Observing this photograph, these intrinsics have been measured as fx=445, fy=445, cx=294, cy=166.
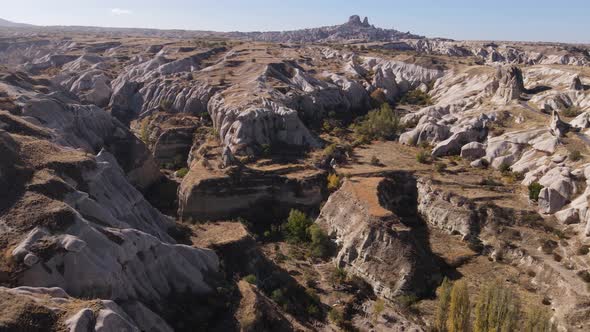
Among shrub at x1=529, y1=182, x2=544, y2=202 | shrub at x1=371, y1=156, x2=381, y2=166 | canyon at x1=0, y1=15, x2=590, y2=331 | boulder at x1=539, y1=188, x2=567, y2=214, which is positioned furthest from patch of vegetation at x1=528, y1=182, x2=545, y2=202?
shrub at x1=371, y1=156, x2=381, y2=166

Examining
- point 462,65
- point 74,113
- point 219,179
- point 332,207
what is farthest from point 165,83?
point 462,65

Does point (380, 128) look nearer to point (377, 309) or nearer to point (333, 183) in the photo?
point (333, 183)

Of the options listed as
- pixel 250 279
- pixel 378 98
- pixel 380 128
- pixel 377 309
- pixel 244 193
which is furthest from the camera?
pixel 378 98

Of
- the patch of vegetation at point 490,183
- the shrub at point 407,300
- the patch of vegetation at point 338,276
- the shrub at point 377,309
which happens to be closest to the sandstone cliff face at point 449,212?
the patch of vegetation at point 490,183

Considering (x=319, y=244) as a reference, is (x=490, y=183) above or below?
above

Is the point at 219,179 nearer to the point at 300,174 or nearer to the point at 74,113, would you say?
the point at 300,174

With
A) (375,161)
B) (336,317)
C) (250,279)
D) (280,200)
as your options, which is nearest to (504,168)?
(375,161)

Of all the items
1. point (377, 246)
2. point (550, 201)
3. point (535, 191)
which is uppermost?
point (535, 191)
